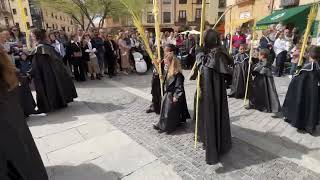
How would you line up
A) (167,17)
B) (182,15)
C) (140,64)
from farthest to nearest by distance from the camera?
1. (182,15)
2. (167,17)
3. (140,64)

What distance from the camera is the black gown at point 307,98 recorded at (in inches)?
184

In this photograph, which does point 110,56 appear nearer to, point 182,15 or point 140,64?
point 140,64

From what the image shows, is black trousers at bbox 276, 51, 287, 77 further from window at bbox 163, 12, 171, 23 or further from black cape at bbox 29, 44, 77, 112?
window at bbox 163, 12, 171, 23

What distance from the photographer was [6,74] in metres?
2.41

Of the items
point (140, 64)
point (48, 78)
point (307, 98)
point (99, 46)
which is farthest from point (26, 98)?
point (140, 64)

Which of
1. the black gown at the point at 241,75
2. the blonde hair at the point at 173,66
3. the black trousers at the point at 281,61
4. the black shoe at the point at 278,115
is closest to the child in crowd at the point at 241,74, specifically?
the black gown at the point at 241,75

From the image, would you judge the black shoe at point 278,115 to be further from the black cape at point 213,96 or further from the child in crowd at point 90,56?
the child in crowd at point 90,56

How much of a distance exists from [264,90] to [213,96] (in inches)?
116

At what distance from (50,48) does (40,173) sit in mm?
3754

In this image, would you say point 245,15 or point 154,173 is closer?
point 154,173

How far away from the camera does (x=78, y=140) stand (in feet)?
15.3

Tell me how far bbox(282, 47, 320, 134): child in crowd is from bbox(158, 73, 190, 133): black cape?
2.22 m

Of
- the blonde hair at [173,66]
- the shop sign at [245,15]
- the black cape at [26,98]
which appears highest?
the shop sign at [245,15]

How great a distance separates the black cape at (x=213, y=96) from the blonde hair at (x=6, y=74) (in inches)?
91.0
